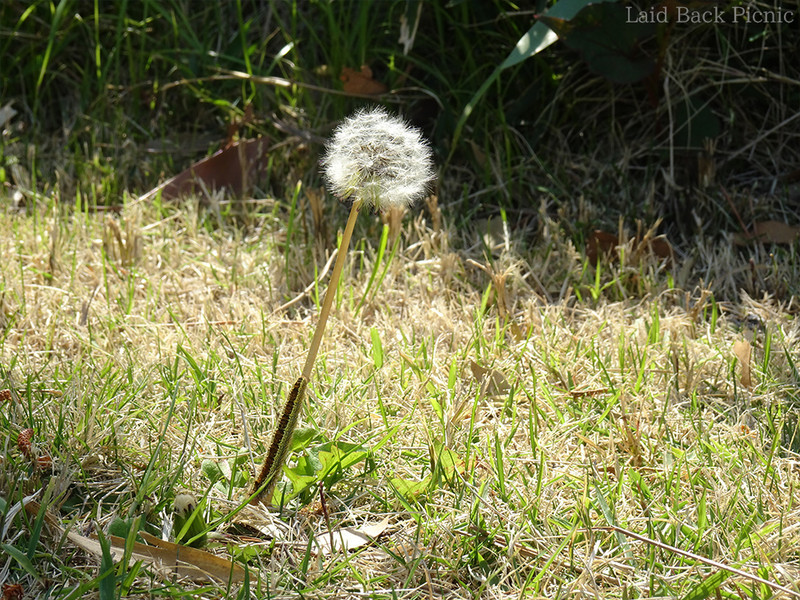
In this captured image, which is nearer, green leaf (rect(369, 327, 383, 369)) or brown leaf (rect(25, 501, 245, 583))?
brown leaf (rect(25, 501, 245, 583))

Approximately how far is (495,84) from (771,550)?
1.93 meters

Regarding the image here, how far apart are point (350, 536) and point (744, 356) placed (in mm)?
996

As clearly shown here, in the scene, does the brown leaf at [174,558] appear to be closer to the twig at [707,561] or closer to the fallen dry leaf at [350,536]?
the fallen dry leaf at [350,536]

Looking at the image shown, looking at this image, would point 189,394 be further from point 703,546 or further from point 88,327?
point 703,546

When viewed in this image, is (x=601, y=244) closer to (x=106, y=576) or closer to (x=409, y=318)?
(x=409, y=318)

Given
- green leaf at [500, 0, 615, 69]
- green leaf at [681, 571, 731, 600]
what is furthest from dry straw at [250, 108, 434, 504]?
green leaf at [500, 0, 615, 69]

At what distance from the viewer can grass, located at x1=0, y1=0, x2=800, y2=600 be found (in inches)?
59.4

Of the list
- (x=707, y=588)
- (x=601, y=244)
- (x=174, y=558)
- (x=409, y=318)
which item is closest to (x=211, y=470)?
(x=174, y=558)

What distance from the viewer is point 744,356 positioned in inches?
78.6

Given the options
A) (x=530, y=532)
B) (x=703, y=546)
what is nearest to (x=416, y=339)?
(x=530, y=532)

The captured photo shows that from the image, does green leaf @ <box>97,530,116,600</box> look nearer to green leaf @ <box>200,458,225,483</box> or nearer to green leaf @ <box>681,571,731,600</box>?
green leaf @ <box>200,458,225,483</box>

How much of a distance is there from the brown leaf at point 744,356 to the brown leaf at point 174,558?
1.15 metres

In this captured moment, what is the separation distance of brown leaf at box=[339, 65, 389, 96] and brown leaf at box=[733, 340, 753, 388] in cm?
149

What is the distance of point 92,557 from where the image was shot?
146 cm
